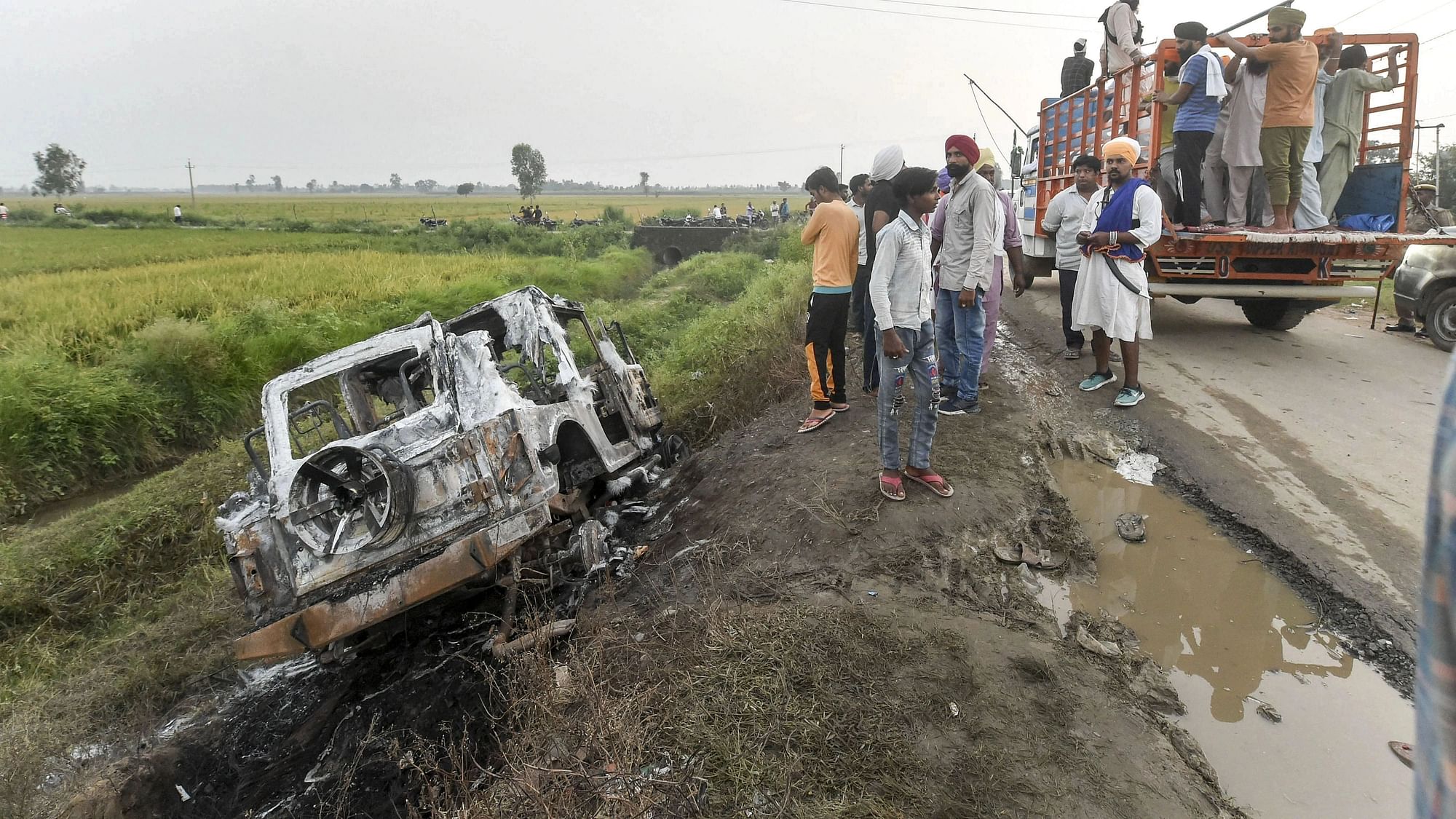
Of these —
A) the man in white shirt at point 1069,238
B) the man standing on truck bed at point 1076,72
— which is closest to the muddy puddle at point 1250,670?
the man in white shirt at point 1069,238

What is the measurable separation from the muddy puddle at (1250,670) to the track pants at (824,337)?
6.84 ft

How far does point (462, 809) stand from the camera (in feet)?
7.68

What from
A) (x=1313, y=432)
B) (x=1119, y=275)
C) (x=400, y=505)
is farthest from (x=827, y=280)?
(x=1313, y=432)

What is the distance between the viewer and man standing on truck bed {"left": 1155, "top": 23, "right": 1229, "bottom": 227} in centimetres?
646

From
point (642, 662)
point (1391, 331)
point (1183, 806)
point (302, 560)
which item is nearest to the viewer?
point (1183, 806)

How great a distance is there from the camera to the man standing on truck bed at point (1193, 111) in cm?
646

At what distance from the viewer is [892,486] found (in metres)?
4.12

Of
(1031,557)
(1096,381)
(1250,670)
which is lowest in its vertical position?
(1250,670)

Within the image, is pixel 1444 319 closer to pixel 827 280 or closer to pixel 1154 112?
pixel 1154 112

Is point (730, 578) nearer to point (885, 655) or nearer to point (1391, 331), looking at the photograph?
point (885, 655)

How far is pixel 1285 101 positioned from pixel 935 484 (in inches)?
214

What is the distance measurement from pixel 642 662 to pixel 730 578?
2.71 ft

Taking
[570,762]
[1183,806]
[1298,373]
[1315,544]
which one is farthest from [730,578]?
[1298,373]

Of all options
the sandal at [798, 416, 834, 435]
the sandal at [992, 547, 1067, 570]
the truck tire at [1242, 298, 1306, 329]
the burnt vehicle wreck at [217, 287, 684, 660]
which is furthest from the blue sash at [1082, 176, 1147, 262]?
the burnt vehicle wreck at [217, 287, 684, 660]
